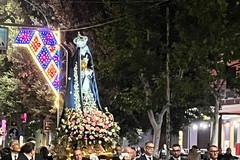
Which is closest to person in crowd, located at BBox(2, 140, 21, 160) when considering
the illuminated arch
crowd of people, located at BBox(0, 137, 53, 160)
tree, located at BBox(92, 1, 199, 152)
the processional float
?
crowd of people, located at BBox(0, 137, 53, 160)

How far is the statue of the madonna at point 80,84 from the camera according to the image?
1866 centimetres

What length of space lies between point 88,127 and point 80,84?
159 cm

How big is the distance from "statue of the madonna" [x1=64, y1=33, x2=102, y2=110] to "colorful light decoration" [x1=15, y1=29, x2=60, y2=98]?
33.3 feet

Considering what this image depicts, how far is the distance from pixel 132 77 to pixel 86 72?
7474mm

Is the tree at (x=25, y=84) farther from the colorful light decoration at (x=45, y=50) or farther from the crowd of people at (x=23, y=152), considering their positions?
the crowd of people at (x=23, y=152)

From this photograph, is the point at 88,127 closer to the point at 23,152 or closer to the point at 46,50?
the point at 23,152

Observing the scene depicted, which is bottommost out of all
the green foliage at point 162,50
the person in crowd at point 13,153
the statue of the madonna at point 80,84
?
the person in crowd at point 13,153

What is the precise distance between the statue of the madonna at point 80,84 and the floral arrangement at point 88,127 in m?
0.49

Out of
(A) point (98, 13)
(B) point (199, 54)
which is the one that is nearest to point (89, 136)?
(B) point (199, 54)

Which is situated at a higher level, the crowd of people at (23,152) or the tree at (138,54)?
the tree at (138,54)

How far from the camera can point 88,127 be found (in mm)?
17562

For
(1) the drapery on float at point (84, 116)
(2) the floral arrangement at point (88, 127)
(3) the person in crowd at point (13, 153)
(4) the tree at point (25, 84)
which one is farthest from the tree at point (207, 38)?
(4) the tree at point (25, 84)

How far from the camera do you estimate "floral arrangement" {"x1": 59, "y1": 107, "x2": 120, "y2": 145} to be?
17594mm

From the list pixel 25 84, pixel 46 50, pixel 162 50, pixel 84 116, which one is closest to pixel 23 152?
pixel 84 116
